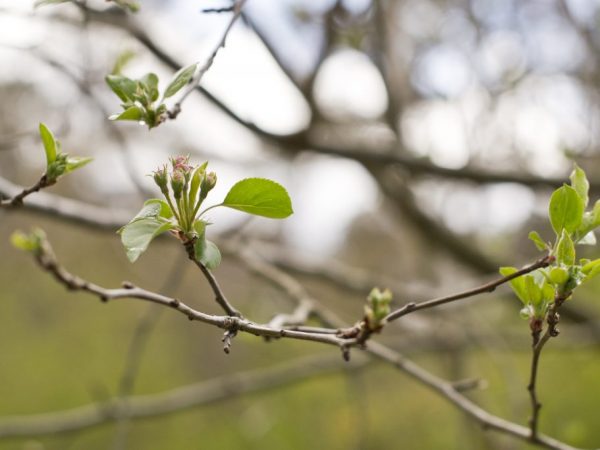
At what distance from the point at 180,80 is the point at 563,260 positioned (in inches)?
13.0

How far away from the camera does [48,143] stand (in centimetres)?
49

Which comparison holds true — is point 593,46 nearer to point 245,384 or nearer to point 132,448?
point 245,384

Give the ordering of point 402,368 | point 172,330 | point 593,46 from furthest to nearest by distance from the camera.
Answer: point 172,330
point 593,46
point 402,368

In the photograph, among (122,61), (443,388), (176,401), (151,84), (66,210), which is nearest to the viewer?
(151,84)

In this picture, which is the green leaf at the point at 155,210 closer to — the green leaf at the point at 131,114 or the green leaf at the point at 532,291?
the green leaf at the point at 131,114

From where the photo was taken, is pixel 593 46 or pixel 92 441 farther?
pixel 92 441

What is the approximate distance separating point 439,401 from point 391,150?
4.27ft

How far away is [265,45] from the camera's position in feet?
3.75

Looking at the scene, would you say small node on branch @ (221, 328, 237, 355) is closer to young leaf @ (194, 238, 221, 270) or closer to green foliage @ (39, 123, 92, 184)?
young leaf @ (194, 238, 221, 270)

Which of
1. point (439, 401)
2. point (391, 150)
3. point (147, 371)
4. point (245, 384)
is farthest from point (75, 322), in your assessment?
point (391, 150)

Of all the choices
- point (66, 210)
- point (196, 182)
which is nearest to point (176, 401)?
point (66, 210)

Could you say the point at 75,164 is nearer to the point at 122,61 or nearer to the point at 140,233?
the point at 140,233

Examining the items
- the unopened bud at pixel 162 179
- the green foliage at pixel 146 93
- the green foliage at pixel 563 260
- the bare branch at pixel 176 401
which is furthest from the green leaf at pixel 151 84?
the bare branch at pixel 176 401

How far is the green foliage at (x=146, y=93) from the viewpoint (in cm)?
48
